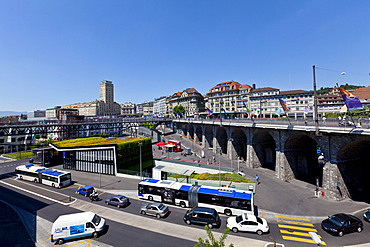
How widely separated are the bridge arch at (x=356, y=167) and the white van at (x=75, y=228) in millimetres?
31503

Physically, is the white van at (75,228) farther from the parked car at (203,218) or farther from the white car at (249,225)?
the white car at (249,225)

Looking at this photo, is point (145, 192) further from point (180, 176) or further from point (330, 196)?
point (330, 196)

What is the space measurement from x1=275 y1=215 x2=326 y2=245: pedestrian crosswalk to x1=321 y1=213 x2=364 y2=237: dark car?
1442mm

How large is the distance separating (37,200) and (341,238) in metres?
37.4

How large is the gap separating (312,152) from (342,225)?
80.8 ft

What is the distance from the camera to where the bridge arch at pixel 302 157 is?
36031mm

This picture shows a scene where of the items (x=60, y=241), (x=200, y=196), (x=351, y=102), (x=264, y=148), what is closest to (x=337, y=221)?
(x=351, y=102)

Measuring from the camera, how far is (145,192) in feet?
89.1

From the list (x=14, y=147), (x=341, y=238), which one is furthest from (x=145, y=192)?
(x=14, y=147)

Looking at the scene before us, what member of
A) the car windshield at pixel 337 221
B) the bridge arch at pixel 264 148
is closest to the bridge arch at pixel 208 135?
the bridge arch at pixel 264 148

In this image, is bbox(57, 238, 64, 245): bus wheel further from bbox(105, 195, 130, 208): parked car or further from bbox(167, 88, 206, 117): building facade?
bbox(167, 88, 206, 117): building facade

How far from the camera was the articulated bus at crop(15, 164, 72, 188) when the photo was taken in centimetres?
3190

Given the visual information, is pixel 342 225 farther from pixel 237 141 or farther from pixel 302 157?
pixel 237 141

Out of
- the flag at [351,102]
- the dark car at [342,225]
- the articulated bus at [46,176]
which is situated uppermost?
the flag at [351,102]
